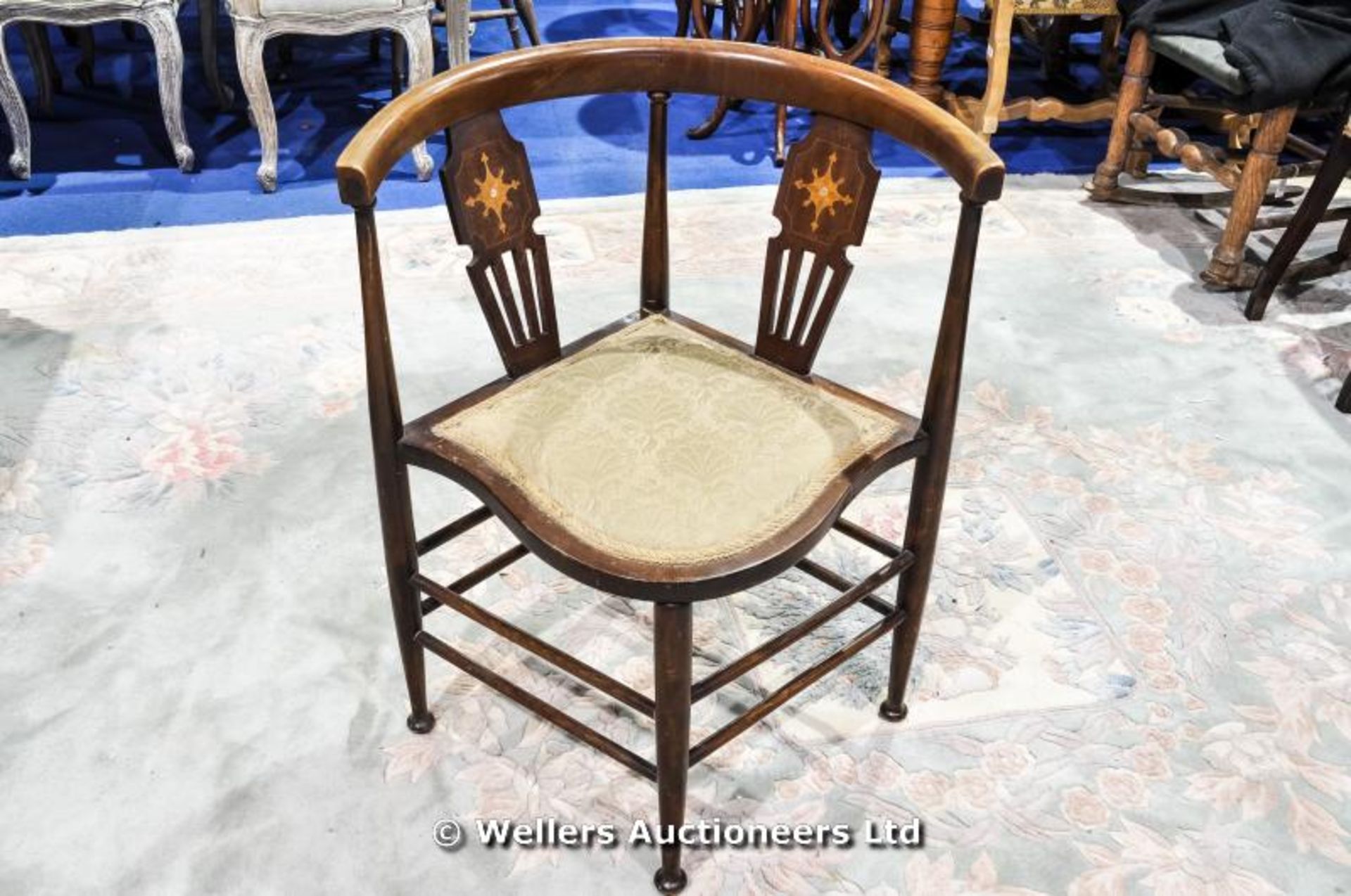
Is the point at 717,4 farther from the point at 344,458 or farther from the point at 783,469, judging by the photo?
the point at 783,469

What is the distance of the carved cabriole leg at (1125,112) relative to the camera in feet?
9.86

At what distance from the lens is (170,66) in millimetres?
3109

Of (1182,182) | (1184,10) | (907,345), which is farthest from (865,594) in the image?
(1182,182)

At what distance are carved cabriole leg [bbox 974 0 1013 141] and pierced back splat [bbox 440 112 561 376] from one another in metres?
2.03

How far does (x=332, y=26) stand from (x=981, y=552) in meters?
2.10

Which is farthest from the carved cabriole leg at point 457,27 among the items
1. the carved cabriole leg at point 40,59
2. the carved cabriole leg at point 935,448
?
the carved cabriole leg at point 935,448

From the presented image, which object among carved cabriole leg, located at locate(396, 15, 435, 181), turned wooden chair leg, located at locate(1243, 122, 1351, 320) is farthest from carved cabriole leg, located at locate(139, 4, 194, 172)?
turned wooden chair leg, located at locate(1243, 122, 1351, 320)

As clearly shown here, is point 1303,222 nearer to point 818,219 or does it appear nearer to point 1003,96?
point 1003,96

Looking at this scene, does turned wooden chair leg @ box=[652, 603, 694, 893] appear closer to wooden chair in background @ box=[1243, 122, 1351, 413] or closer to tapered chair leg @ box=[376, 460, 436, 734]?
tapered chair leg @ box=[376, 460, 436, 734]

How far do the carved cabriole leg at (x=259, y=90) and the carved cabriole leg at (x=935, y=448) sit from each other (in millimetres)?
2224

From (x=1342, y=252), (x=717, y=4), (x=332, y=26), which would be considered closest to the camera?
(x=1342, y=252)

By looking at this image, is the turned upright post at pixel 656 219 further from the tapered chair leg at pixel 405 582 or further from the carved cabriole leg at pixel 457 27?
the carved cabriole leg at pixel 457 27

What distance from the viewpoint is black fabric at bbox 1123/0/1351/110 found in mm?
2539

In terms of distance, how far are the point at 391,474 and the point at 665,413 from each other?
32 centimetres
